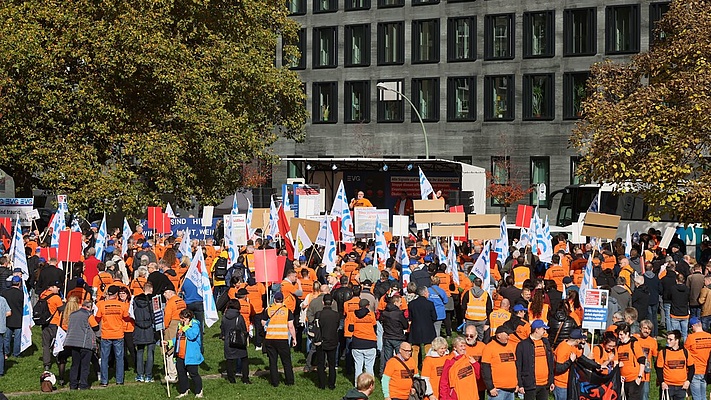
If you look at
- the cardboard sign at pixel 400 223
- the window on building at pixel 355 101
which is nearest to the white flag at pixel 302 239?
the cardboard sign at pixel 400 223

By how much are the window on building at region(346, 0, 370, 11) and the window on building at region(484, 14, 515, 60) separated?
7.83 meters

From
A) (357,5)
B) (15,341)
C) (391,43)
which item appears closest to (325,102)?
(391,43)

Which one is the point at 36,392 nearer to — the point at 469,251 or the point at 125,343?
the point at 125,343

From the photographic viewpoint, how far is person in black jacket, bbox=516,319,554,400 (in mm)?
14695

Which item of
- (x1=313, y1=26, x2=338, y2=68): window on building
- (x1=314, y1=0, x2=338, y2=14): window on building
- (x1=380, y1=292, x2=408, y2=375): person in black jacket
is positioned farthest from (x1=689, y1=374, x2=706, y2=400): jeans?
(x1=314, y1=0, x2=338, y2=14): window on building

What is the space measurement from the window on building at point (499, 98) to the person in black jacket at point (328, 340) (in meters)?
46.8

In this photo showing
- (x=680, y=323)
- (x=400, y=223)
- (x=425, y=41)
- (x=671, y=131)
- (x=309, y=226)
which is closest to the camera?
(x=680, y=323)

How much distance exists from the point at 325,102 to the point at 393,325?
172ft

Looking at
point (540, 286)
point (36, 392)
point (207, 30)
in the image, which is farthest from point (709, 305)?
point (207, 30)

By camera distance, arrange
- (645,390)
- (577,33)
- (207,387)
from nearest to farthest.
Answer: (645,390) → (207,387) → (577,33)

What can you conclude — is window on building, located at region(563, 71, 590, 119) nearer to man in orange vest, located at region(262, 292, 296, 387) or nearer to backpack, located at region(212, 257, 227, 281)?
backpack, located at region(212, 257, 227, 281)

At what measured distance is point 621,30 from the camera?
2404 inches

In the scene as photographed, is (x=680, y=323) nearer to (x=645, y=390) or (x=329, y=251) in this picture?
(x=645, y=390)

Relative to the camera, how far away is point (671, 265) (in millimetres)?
24625
